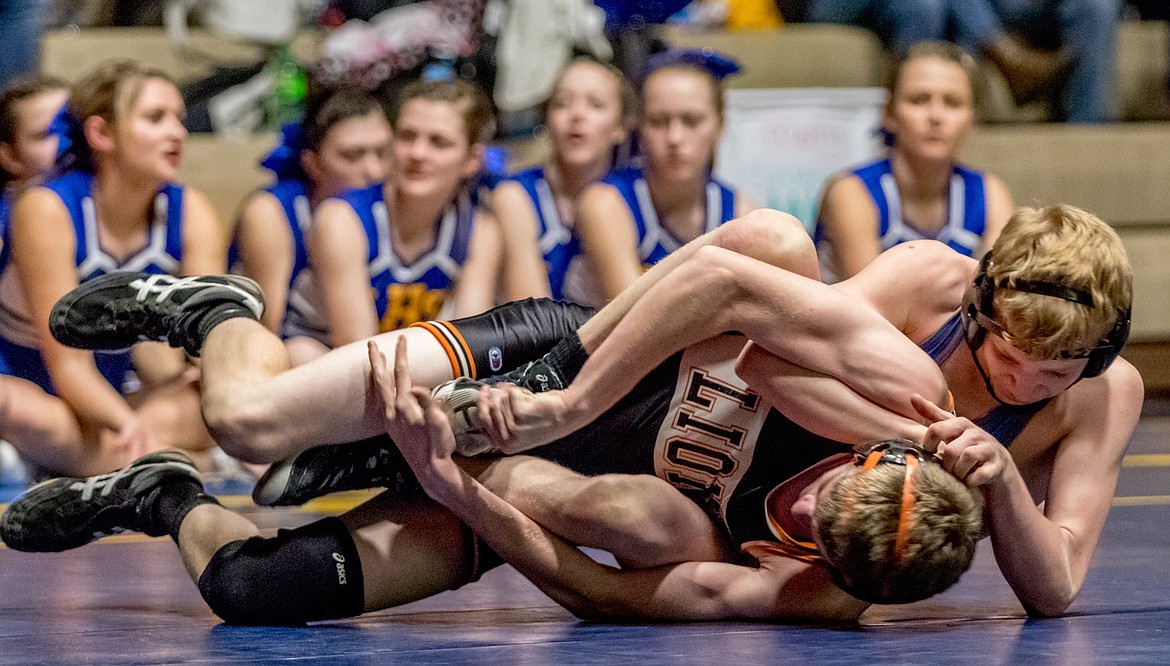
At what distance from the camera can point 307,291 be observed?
4.89 m

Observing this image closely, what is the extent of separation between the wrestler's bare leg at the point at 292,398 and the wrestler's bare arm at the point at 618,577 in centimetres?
11

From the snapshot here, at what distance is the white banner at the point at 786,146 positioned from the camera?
591 cm

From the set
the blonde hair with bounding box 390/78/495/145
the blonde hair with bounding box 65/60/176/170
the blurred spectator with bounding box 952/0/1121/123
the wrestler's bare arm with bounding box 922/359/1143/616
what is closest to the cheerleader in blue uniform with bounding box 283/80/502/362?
the blonde hair with bounding box 390/78/495/145

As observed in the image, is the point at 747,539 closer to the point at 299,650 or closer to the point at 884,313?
the point at 884,313

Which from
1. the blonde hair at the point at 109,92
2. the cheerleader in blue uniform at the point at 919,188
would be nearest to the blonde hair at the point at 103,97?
the blonde hair at the point at 109,92

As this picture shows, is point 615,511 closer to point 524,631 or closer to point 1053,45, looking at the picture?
point 524,631

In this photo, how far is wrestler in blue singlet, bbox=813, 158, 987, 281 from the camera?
483 cm

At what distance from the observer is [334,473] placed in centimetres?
272

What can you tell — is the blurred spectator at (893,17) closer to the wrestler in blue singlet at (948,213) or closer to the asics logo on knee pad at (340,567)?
the wrestler in blue singlet at (948,213)

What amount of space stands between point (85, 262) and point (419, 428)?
2.20m

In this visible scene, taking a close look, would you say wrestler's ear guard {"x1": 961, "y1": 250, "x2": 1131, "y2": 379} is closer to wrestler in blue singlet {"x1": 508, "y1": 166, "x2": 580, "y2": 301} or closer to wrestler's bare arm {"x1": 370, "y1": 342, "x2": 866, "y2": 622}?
wrestler's bare arm {"x1": 370, "y1": 342, "x2": 866, "y2": 622}

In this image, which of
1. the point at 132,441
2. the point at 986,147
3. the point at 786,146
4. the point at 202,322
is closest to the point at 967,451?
the point at 202,322

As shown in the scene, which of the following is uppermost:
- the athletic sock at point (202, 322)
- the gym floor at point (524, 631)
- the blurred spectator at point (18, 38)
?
the blurred spectator at point (18, 38)

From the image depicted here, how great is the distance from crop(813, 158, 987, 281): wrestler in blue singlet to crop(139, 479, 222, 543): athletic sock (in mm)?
2620
